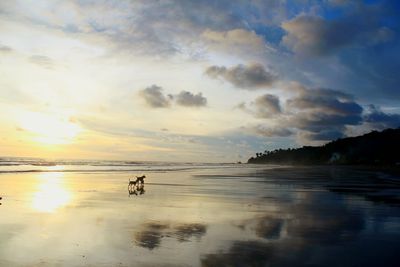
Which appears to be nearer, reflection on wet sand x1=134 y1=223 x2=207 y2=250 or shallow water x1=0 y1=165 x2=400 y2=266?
shallow water x1=0 y1=165 x2=400 y2=266

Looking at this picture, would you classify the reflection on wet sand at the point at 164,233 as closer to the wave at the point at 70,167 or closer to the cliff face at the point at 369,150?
the wave at the point at 70,167

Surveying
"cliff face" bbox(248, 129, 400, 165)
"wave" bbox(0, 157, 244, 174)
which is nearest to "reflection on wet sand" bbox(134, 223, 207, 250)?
"wave" bbox(0, 157, 244, 174)

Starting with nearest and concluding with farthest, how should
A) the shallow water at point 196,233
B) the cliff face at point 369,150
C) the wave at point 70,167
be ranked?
1. the shallow water at point 196,233
2. the wave at point 70,167
3. the cliff face at point 369,150

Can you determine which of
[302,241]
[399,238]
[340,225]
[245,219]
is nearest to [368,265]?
[302,241]

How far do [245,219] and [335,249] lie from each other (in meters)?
5.65

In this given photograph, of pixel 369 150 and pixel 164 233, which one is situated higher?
pixel 369 150

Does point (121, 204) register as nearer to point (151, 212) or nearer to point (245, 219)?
point (151, 212)

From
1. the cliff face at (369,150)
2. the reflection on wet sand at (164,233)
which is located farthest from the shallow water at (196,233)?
the cliff face at (369,150)

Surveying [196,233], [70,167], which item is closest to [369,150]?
[70,167]

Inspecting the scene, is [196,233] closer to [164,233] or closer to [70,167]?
[164,233]

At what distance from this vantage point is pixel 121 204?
2167cm

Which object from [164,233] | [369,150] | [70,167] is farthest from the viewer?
[369,150]

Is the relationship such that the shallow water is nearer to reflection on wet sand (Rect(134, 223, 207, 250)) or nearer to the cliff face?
reflection on wet sand (Rect(134, 223, 207, 250))

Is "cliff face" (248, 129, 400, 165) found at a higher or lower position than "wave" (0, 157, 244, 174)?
higher
